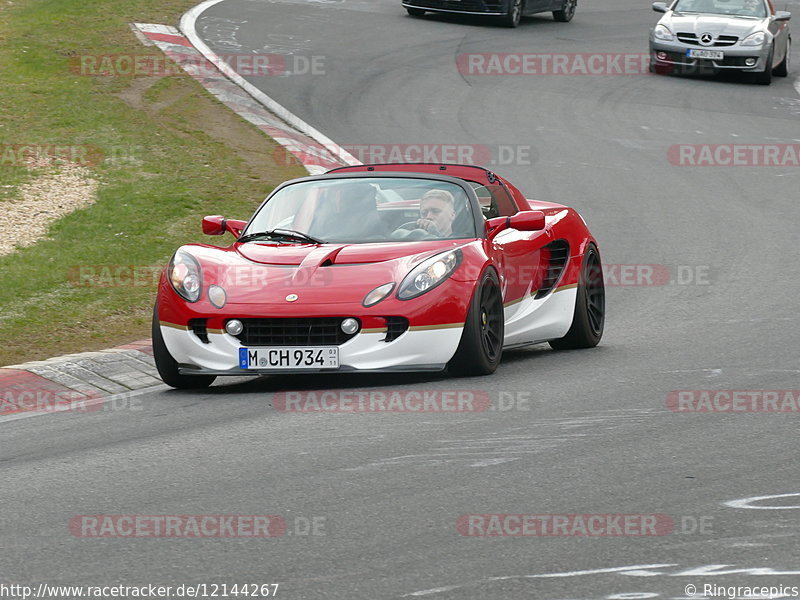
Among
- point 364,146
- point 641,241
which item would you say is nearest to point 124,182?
point 364,146

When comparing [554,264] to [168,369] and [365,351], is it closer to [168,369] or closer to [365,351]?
[365,351]

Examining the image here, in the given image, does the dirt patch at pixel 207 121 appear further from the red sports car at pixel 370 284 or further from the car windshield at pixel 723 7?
the car windshield at pixel 723 7

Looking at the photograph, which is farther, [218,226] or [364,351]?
[218,226]

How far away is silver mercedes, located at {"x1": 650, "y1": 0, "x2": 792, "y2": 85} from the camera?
23.5m

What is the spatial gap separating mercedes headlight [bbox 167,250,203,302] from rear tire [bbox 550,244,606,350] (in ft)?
9.30

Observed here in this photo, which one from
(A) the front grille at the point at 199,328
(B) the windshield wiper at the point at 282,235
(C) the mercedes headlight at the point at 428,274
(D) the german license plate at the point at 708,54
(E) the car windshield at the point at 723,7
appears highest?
(C) the mercedes headlight at the point at 428,274

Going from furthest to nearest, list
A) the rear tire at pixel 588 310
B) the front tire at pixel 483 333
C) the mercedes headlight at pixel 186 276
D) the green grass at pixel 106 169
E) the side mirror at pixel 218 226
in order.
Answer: the green grass at pixel 106 169 < the rear tire at pixel 588 310 < the side mirror at pixel 218 226 < the mercedes headlight at pixel 186 276 < the front tire at pixel 483 333

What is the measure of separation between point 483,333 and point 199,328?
1.66 metres

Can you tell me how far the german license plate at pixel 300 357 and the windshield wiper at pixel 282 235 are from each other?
114 cm

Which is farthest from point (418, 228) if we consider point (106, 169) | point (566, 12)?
point (566, 12)

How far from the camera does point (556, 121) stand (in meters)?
20.0

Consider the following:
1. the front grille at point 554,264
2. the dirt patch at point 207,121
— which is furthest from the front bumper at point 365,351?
the dirt patch at point 207,121

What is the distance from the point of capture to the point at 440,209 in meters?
9.29

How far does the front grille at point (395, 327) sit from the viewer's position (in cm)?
820
